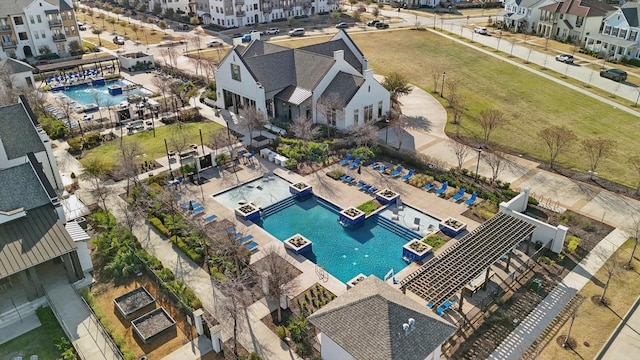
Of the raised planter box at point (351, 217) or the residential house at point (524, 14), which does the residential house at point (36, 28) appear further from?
the residential house at point (524, 14)

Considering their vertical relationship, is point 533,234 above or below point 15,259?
below

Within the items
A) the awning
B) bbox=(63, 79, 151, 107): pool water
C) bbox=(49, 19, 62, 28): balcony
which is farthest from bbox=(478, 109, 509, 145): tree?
bbox=(49, 19, 62, 28): balcony

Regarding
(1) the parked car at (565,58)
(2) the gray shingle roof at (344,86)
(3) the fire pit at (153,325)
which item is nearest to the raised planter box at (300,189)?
(2) the gray shingle roof at (344,86)

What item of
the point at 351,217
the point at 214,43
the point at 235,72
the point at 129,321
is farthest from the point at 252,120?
the point at 214,43

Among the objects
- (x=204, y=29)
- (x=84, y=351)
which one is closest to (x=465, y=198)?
(x=84, y=351)

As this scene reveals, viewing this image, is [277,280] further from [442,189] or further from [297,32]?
[297,32]

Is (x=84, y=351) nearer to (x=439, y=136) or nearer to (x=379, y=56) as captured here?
(x=439, y=136)

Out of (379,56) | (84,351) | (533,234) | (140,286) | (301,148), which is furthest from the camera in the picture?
(379,56)
